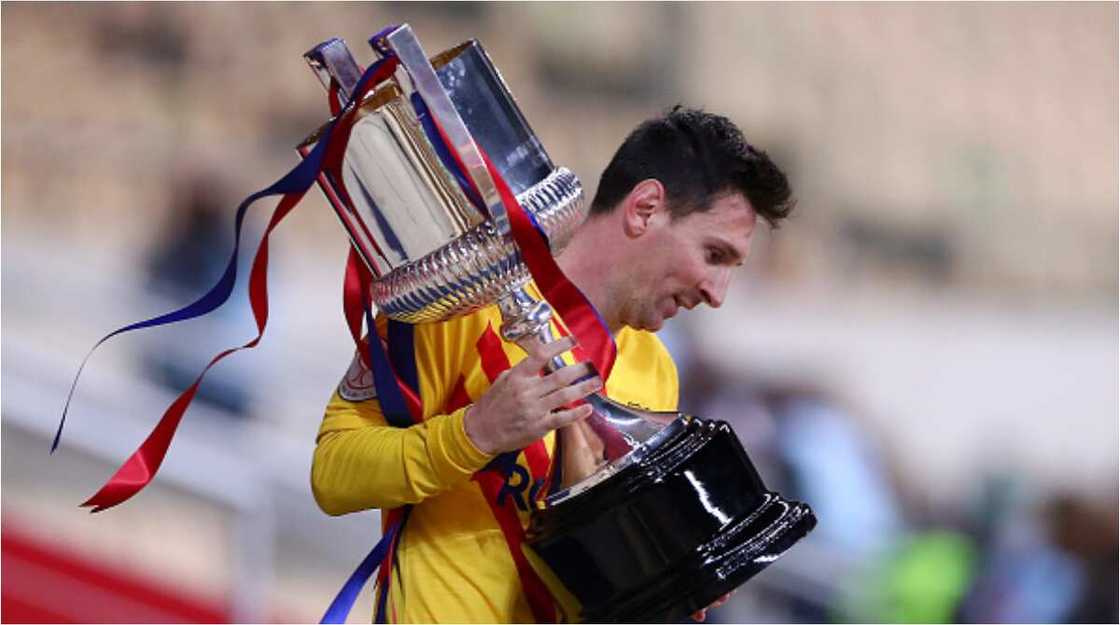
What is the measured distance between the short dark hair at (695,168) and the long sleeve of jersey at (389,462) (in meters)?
0.35

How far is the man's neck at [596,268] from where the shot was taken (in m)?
1.70

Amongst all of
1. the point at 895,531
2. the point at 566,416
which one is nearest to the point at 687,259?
the point at 566,416

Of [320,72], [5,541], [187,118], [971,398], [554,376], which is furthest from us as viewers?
→ [971,398]

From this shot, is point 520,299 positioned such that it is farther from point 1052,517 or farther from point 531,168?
point 1052,517

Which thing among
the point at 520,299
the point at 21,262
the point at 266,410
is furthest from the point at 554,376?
the point at 21,262

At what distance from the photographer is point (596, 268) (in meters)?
1.70

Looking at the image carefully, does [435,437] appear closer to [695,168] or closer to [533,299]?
Result: [533,299]

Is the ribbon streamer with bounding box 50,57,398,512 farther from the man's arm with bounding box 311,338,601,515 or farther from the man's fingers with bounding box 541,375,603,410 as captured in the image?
the man's fingers with bounding box 541,375,603,410

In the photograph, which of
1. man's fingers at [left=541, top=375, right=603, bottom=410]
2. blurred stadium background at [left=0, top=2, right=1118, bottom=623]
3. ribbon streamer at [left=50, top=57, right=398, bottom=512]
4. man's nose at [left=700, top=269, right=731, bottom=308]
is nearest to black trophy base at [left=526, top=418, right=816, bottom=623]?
man's fingers at [left=541, top=375, right=603, bottom=410]

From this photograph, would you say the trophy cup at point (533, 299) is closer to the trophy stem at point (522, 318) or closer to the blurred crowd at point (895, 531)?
the trophy stem at point (522, 318)

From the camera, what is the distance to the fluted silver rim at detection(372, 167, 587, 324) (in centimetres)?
143

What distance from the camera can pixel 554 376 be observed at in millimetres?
1421

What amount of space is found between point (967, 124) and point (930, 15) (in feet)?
0.76

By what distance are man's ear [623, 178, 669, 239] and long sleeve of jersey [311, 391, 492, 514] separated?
1.00 feet
